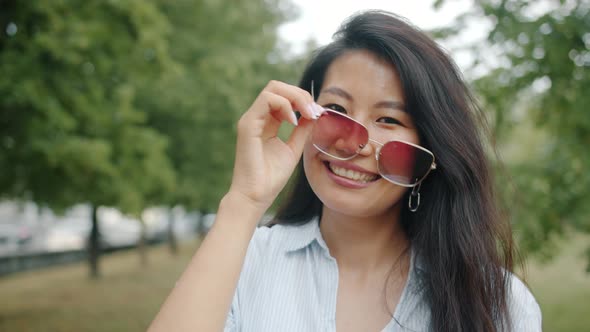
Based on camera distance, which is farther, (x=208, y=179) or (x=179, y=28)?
(x=208, y=179)

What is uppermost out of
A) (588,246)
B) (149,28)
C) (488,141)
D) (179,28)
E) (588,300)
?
(179,28)

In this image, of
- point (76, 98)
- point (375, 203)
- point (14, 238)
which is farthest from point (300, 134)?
point (14, 238)

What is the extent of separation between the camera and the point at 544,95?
244 inches

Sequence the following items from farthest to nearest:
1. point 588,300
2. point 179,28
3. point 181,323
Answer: point 588,300 < point 179,28 < point 181,323

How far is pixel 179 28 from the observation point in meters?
11.7

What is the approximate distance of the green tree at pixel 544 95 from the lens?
4918 mm

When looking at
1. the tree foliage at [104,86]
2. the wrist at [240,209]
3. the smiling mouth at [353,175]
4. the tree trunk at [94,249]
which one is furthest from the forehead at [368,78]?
the tree trunk at [94,249]

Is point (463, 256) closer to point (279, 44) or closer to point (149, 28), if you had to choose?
point (149, 28)

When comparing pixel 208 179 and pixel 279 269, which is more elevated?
pixel 208 179

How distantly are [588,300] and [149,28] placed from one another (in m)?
12.7

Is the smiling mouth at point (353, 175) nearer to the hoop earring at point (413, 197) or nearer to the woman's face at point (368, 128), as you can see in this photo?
the woman's face at point (368, 128)

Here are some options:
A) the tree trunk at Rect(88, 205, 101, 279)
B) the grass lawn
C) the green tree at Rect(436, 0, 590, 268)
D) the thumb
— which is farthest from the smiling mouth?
the tree trunk at Rect(88, 205, 101, 279)

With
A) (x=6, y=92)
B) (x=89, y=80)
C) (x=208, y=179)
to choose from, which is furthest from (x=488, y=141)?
(x=208, y=179)

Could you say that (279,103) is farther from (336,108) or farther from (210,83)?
(210,83)
